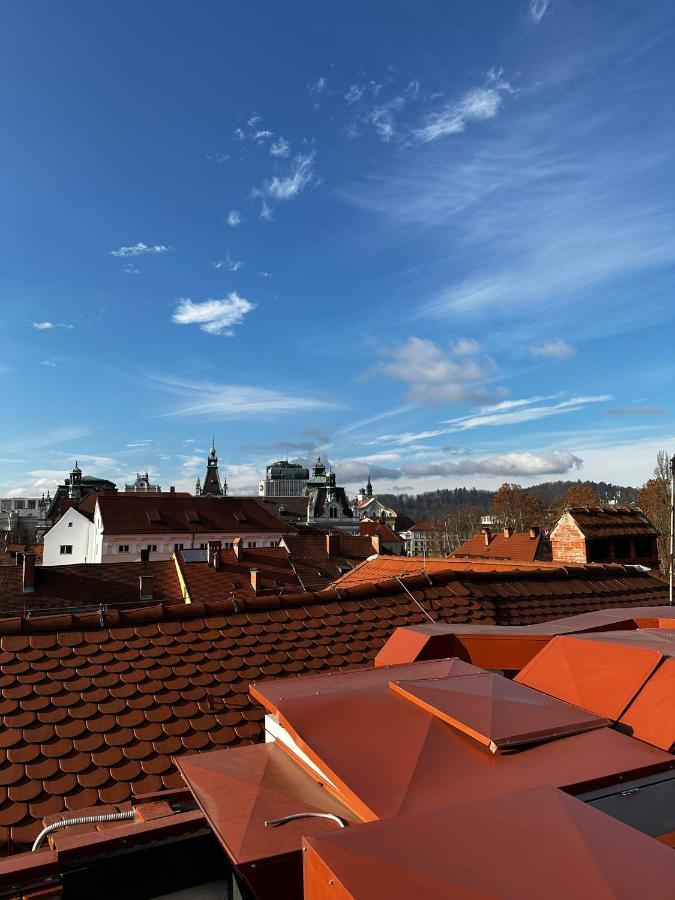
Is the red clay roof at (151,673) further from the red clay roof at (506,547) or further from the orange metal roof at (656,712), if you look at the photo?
the red clay roof at (506,547)

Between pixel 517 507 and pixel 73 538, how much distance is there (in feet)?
199

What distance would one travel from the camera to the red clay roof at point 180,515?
51.0 metres

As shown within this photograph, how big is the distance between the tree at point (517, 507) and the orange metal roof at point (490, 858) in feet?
285

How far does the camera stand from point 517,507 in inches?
3497

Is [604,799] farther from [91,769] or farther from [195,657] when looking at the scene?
[195,657]

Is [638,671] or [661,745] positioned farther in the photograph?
[638,671]

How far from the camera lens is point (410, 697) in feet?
10.9

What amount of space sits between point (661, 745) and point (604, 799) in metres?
0.67

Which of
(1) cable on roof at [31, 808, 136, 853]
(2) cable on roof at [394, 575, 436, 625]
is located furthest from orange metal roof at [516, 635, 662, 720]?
(2) cable on roof at [394, 575, 436, 625]

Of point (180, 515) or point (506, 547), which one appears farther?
point (180, 515)

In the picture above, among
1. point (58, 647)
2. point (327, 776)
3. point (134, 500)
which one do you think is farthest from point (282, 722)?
point (134, 500)

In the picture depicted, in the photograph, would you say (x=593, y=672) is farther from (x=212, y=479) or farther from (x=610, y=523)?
(x=212, y=479)

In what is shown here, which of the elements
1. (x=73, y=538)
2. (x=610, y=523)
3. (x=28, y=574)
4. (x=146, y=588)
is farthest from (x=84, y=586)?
(x=73, y=538)

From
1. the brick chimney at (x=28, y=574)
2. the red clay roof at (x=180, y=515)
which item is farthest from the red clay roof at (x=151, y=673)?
the red clay roof at (x=180, y=515)
